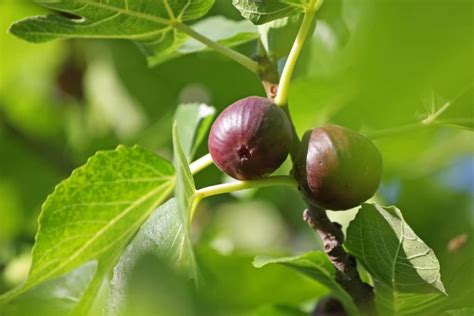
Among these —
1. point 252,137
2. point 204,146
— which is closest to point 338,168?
point 252,137

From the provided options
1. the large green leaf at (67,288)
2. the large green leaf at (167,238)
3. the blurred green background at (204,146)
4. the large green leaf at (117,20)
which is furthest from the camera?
the blurred green background at (204,146)

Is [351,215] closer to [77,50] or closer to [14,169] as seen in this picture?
[14,169]

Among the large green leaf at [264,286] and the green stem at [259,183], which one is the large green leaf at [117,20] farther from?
the large green leaf at [264,286]

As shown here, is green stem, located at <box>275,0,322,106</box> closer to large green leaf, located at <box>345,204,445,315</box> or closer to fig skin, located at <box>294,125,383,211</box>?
fig skin, located at <box>294,125,383,211</box>

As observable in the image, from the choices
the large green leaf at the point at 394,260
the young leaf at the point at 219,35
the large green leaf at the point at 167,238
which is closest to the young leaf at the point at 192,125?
the young leaf at the point at 219,35

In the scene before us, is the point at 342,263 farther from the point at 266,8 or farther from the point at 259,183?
the point at 266,8

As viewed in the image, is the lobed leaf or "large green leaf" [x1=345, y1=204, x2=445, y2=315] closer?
"large green leaf" [x1=345, y1=204, x2=445, y2=315]

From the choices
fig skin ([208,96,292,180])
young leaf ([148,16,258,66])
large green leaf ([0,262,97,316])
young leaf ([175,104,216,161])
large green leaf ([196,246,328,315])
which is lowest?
large green leaf ([196,246,328,315])

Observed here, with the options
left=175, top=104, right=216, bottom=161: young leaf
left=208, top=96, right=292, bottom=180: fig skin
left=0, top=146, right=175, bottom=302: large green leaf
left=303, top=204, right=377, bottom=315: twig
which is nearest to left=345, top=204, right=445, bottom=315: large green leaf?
left=303, top=204, right=377, bottom=315: twig
